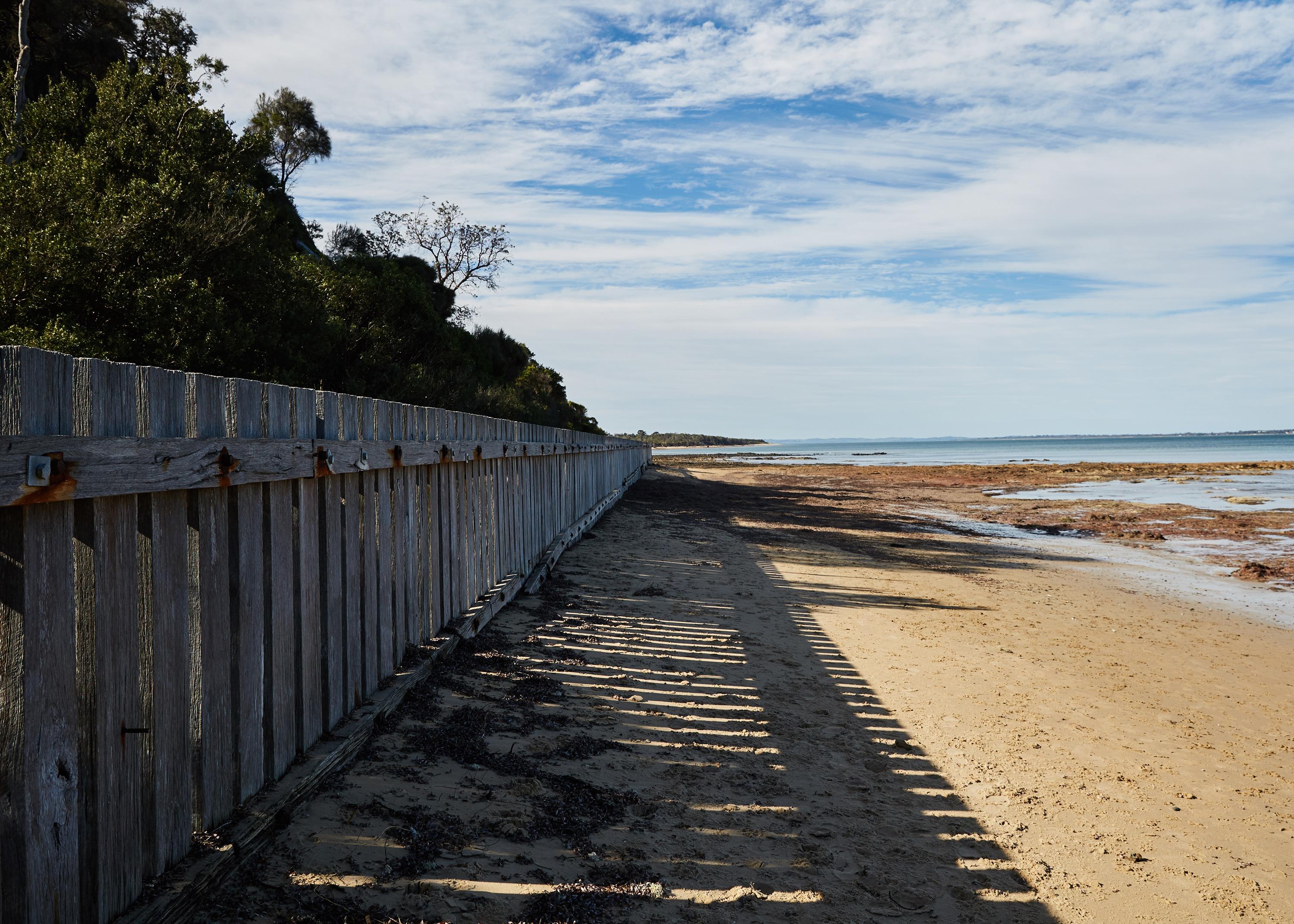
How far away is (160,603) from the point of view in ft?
8.15

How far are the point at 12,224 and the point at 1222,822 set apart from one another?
47.7 ft

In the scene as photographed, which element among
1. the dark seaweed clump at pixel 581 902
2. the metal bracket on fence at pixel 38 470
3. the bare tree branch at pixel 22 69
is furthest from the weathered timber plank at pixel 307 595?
the bare tree branch at pixel 22 69

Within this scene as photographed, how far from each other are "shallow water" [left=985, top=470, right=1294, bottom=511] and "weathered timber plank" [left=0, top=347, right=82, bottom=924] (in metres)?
29.9

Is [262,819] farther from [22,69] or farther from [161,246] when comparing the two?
[22,69]

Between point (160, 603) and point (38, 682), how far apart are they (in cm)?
50

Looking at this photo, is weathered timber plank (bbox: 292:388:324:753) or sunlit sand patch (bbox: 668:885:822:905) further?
weathered timber plank (bbox: 292:388:324:753)

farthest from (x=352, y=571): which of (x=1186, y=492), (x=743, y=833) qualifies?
(x=1186, y=492)

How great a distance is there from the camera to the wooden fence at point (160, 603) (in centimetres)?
195

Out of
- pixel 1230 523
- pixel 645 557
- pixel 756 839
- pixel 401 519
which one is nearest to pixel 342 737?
pixel 401 519

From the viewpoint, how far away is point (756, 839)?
11.8ft

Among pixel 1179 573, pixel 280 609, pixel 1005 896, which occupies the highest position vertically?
pixel 280 609

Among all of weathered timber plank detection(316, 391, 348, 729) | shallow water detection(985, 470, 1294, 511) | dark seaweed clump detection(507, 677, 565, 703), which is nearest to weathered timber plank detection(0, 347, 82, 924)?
weathered timber plank detection(316, 391, 348, 729)

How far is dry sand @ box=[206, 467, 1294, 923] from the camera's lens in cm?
311

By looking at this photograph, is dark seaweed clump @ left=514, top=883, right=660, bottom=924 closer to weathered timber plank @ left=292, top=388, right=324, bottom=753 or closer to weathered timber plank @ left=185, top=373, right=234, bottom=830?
weathered timber plank @ left=185, top=373, right=234, bottom=830
